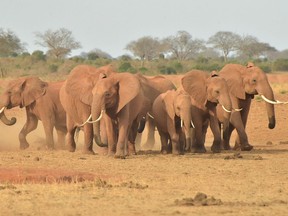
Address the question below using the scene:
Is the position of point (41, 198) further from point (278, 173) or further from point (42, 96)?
point (42, 96)

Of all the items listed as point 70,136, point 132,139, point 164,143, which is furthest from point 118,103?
point 70,136

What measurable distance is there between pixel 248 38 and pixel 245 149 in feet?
216

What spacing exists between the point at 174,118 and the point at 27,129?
555cm

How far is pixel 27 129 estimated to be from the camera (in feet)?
79.3

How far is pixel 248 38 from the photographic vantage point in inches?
3418

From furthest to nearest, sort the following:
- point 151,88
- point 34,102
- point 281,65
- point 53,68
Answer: point 281,65, point 53,68, point 34,102, point 151,88

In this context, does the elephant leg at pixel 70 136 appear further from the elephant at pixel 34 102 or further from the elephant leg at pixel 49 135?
the elephant at pixel 34 102

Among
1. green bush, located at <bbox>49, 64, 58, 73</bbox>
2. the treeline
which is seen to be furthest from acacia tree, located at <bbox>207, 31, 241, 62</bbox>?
green bush, located at <bbox>49, 64, 58, 73</bbox>

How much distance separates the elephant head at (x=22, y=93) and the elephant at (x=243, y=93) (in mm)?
4854

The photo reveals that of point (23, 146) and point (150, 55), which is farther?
point (150, 55)

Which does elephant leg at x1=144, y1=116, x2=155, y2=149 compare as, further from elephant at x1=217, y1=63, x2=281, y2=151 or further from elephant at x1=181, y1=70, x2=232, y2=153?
elephant at x1=181, y1=70, x2=232, y2=153

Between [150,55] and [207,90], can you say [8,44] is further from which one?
[207,90]

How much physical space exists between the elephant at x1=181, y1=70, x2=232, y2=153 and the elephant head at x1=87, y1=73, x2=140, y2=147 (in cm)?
215

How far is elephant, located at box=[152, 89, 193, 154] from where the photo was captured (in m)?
19.6
